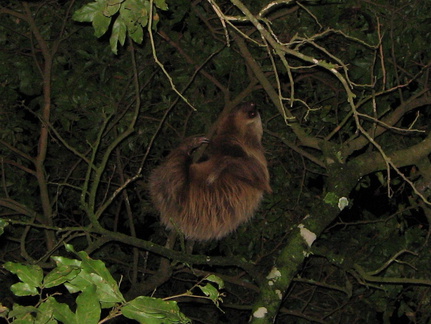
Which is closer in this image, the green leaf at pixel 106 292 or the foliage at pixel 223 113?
the green leaf at pixel 106 292

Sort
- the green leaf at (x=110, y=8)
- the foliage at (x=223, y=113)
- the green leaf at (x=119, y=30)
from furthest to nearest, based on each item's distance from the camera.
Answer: the foliage at (x=223, y=113)
the green leaf at (x=119, y=30)
the green leaf at (x=110, y=8)

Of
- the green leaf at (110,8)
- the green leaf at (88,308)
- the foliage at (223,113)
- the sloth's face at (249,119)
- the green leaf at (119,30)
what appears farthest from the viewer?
the sloth's face at (249,119)

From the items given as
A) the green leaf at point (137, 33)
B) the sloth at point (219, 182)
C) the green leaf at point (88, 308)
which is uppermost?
the green leaf at point (137, 33)

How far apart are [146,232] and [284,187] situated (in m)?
2.08

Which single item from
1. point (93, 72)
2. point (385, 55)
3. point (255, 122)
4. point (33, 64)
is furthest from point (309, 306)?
point (33, 64)

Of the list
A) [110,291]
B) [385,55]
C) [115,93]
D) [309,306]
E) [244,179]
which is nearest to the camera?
[110,291]

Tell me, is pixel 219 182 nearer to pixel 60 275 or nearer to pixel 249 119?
pixel 249 119

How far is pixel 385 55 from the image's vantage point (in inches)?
185

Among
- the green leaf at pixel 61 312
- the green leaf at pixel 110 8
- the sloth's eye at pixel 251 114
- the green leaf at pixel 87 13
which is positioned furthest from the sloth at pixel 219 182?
the green leaf at pixel 61 312

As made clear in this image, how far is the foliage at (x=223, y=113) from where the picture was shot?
4242 millimetres

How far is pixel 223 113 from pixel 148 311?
3.60 metres

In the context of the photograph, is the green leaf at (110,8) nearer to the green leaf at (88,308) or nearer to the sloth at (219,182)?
the green leaf at (88,308)

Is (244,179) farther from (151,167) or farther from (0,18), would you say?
(0,18)

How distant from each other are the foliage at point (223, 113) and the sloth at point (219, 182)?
202 millimetres
